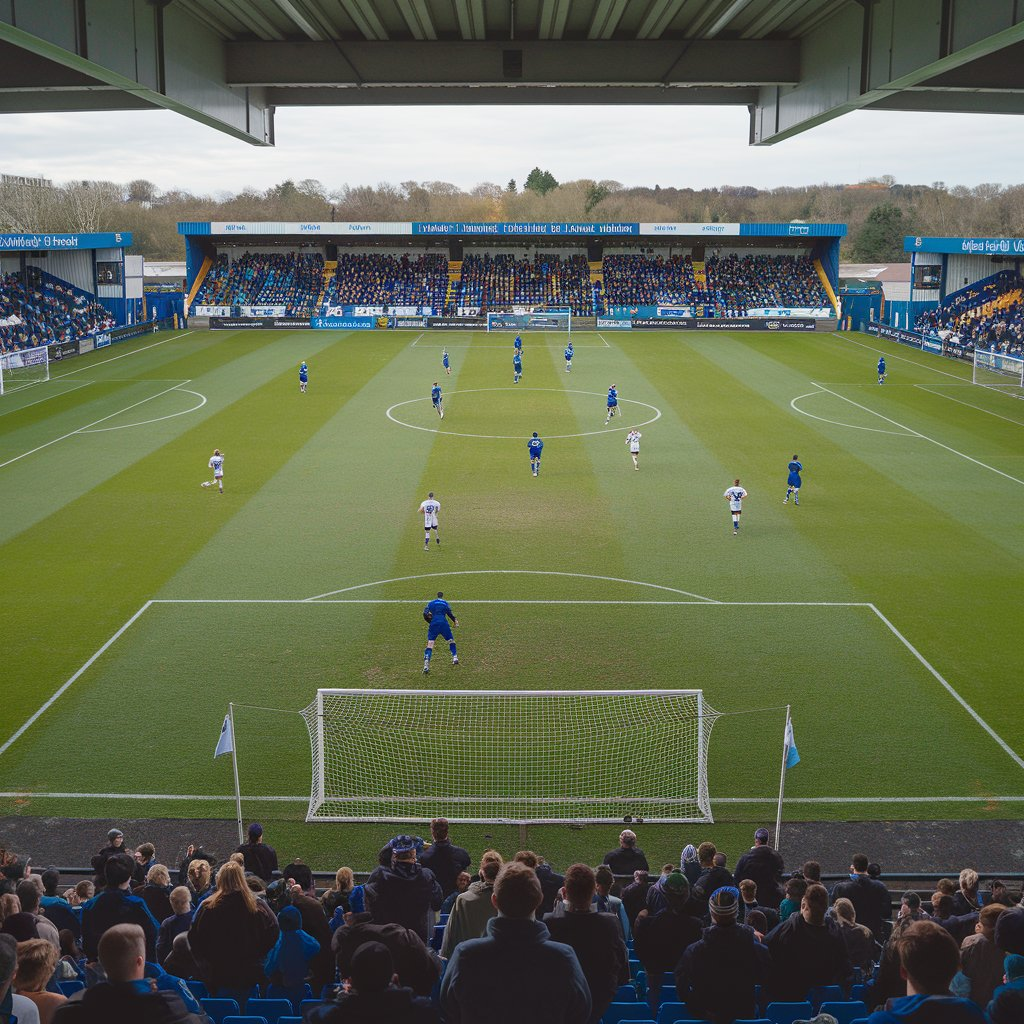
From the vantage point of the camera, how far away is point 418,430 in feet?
129

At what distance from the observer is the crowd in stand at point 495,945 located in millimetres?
4262

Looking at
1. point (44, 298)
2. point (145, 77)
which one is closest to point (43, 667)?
point (145, 77)

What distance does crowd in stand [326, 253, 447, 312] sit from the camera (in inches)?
3002

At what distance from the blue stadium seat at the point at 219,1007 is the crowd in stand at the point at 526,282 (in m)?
70.3

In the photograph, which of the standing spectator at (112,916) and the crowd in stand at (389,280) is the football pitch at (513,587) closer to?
the standing spectator at (112,916)

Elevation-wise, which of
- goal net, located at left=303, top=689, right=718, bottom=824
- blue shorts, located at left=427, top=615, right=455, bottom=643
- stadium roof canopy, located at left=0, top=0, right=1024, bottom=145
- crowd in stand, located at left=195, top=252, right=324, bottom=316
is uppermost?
stadium roof canopy, located at left=0, top=0, right=1024, bottom=145

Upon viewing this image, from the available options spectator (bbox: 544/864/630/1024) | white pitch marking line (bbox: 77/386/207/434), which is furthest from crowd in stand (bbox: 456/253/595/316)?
spectator (bbox: 544/864/630/1024)

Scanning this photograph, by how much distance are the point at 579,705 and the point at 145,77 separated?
10.8m

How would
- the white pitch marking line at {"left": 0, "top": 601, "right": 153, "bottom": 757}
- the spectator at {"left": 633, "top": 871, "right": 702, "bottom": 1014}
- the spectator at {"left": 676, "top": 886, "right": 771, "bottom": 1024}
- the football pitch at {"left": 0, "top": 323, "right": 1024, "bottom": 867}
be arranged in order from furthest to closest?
the white pitch marking line at {"left": 0, "top": 601, "right": 153, "bottom": 757}, the football pitch at {"left": 0, "top": 323, "right": 1024, "bottom": 867}, the spectator at {"left": 633, "top": 871, "right": 702, "bottom": 1014}, the spectator at {"left": 676, "top": 886, "right": 771, "bottom": 1024}

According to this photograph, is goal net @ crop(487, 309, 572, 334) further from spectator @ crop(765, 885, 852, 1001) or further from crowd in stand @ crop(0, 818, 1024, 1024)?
spectator @ crop(765, 885, 852, 1001)

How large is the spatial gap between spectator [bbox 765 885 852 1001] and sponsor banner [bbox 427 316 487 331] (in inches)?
2649

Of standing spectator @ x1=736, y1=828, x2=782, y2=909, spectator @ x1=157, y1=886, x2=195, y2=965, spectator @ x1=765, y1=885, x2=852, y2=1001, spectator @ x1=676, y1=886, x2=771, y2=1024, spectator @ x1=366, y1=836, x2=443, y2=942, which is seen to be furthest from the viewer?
standing spectator @ x1=736, y1=828, x2=782, y2=909

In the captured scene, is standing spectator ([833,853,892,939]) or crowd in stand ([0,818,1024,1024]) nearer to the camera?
crowd in stand ([0,818,1024,1024])

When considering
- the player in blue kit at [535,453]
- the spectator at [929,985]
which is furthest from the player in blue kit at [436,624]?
the spectator at [929,985]
